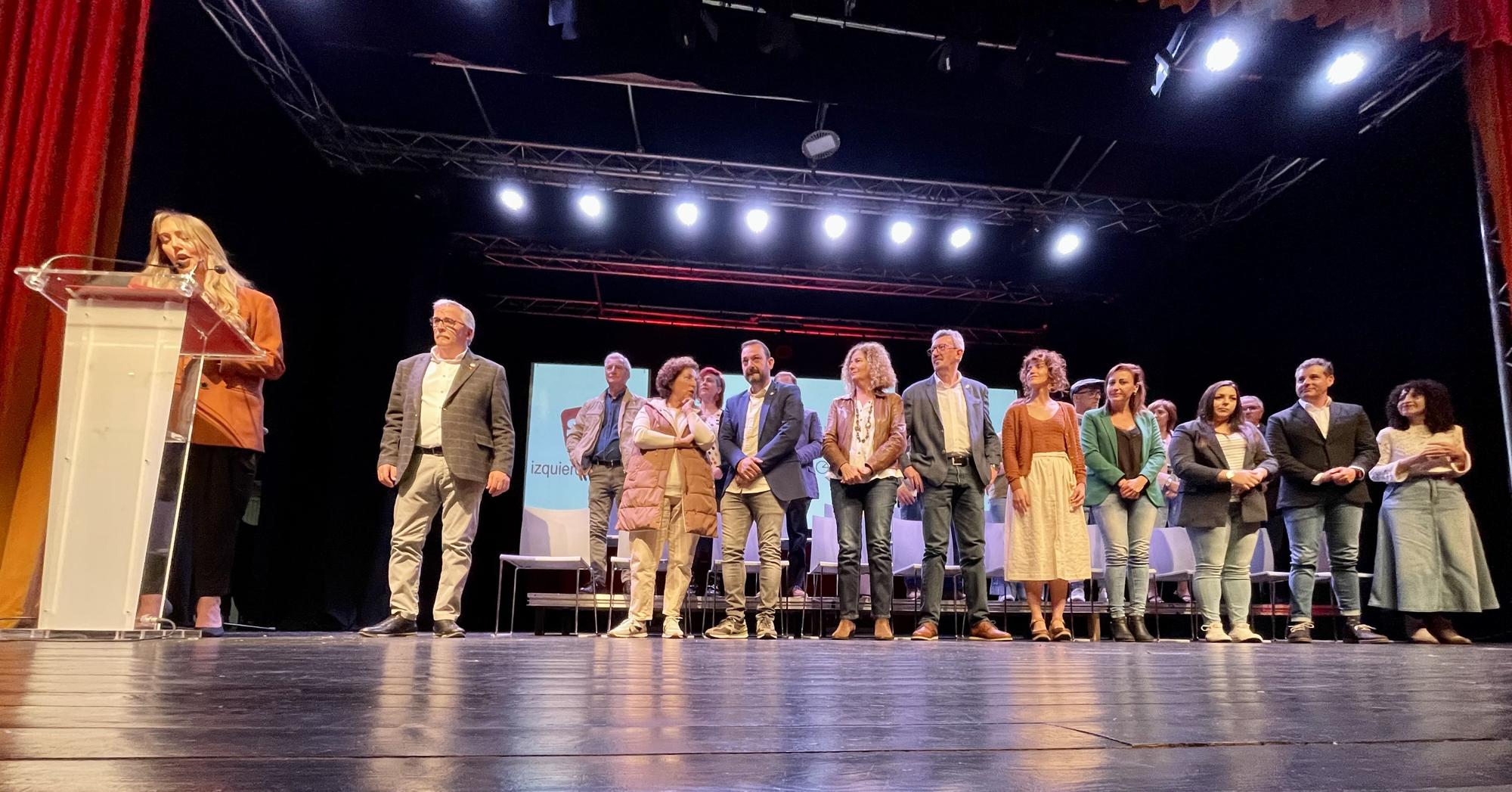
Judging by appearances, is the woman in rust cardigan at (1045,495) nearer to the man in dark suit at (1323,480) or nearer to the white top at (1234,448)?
the white top at (1234,448)

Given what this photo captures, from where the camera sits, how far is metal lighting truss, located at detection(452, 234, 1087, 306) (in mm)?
8031

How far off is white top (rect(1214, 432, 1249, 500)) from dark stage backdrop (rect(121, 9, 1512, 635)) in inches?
70.5

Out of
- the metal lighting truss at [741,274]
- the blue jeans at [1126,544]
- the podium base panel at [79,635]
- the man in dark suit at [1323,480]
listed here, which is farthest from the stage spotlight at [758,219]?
the podium base panel at [79,635]

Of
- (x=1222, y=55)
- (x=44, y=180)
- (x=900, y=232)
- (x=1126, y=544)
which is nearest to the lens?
(x=44, y=180)

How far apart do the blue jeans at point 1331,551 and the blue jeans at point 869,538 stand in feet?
7.04

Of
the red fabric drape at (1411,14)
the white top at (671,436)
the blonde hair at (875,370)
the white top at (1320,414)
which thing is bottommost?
the white top at (671,436)

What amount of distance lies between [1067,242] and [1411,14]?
129 inches

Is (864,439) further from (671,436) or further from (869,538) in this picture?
(671,436)

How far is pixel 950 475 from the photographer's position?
448 cm

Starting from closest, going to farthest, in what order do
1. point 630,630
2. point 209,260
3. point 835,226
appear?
point 209,260 → point 630,630 → point 835,226

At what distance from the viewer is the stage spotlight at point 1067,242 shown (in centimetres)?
Result: 775

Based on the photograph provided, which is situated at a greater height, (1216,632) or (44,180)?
(44,180)

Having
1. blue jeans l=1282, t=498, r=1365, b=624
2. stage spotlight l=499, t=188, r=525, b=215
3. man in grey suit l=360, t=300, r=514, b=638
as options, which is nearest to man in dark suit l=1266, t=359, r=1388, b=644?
blue jeans l=1282, t=498, r=1365, b=624

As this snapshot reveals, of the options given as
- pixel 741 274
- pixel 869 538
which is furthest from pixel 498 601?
pixel 741 274
